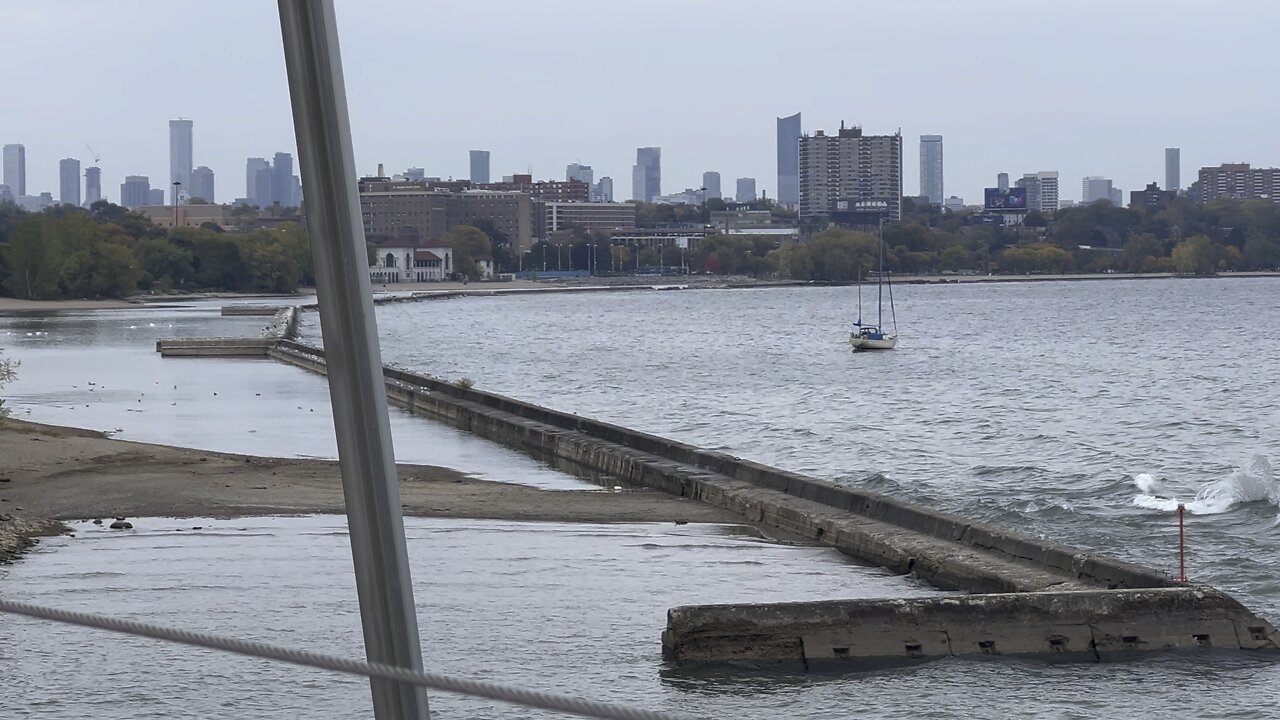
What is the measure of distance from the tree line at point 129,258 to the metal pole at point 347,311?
472 feet

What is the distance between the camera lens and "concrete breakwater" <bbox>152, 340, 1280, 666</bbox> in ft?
37.9

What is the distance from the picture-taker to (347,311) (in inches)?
172

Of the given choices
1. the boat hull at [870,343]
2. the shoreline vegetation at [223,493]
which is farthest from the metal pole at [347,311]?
the boat hull at [870,343]

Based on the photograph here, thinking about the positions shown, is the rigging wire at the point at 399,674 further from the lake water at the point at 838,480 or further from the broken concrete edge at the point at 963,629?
the broken concrete edge at the point at 963,629

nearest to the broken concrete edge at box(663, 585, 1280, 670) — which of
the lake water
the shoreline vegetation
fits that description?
the lake water

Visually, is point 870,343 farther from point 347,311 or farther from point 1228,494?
point 347,311

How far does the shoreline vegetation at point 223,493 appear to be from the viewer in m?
18.9

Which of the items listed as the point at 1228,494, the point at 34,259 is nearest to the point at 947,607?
the point at 1228,494

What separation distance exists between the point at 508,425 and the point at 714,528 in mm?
13568

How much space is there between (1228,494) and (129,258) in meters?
143

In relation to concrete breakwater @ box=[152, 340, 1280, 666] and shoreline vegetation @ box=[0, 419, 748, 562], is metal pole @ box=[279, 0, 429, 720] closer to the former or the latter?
concrete breakwater @ box=[152, 340, 1280, 666]

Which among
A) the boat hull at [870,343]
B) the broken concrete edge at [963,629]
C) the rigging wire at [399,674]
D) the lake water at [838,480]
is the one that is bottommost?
the boat hull at [870,343]

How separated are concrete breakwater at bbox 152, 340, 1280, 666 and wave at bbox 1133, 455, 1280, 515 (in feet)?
22.7

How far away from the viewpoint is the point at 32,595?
13.3m
